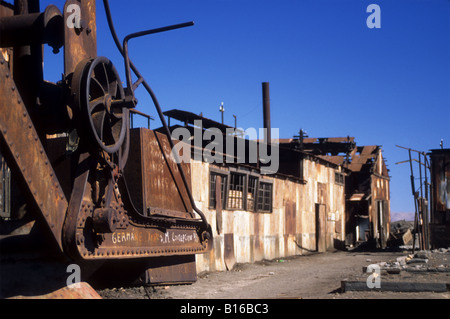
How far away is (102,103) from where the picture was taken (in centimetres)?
402

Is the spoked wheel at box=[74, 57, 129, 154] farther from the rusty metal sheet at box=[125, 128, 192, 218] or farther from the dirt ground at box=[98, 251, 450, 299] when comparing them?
the dirt ground at box=[98, 251, 450, 299]

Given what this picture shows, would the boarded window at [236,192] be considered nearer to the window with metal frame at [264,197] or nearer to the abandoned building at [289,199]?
the abandoned building at [289,199]

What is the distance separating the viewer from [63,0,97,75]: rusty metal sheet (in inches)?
148

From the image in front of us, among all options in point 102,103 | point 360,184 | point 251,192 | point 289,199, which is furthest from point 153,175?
point 360,184

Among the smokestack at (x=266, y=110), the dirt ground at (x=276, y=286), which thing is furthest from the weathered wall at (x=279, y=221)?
the smokestack at (x=266, y=110)

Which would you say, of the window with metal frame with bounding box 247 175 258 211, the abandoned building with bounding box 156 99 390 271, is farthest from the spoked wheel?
the window with metal frame with bounding box 247 175 258 211

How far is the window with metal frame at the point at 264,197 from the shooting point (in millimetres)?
19516

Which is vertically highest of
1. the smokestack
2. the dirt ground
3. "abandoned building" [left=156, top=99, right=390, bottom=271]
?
the smokestack

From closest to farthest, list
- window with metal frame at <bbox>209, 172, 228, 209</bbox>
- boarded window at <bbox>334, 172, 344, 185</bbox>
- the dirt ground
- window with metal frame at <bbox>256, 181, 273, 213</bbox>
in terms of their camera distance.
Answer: the dirt ground → window with metal frame at <bbox>209, 172, 228, 209</bbox> → window with metal frame at <bbox>256, 181, 273, 213</bbox> → boarded window at <bbox>334, 172, 344, 185</bbox>

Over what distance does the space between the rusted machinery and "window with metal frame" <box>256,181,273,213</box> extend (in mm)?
14791

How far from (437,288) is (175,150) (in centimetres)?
573

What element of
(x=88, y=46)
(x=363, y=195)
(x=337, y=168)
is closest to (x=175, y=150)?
(x=88, y=46)

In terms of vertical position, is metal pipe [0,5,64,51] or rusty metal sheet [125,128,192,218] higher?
metal pipe [0,5,64,51]
